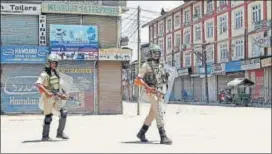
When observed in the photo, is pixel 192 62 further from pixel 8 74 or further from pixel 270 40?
pixel 8 74

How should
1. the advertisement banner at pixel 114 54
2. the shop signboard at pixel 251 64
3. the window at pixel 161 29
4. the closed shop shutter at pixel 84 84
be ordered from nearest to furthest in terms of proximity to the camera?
the advertisement banner at pixel 114 54 → the closed shop shutter at pixel 84 84 → the shop signboard at pixel 251 64 → the window at pixel 161 29

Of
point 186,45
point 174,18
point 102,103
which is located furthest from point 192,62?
point 102,103

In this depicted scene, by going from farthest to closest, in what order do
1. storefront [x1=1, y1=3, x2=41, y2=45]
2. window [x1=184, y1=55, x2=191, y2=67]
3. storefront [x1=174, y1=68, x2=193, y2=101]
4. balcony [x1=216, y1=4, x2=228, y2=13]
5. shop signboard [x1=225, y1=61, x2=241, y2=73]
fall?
1. window [x1=184, y1=55, x2=191, y2=67]
2. storefront [x1=174, y1=68, x2=193, y2=101]
3. balcony [x1=216, y1=4, x2=228, y2=13]
4. shop signboard [x1=225, y1=61, x2=241, y2=73]
5. storefront [x1=1, y1=3, x2=41, y2=45]

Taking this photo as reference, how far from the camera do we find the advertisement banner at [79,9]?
71.3 ft

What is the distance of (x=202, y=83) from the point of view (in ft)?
179

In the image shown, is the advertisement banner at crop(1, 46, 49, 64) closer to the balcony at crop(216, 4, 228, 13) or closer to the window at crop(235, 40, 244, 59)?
the window at crop(235, 40, 244, 59)

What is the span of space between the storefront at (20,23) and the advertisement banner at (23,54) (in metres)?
0.28

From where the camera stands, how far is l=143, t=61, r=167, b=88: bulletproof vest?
8.95 meters

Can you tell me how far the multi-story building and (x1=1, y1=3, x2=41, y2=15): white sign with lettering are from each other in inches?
910

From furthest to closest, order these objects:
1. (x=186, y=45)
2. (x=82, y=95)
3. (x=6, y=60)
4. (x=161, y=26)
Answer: (x=161, y=26)
(x=186, y=45)
(x=82, y=95)
(x=6, y=60)

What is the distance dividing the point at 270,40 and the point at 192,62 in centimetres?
1795

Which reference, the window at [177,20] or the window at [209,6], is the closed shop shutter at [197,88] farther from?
the window at [177,20]

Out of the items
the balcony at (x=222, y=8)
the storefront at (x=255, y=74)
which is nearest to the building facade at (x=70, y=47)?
the storefront at (x=255, y=74)

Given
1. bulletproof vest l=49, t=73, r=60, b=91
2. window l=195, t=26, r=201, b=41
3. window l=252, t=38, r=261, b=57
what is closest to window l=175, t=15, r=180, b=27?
window l=195, t=26, r=201, b=41
